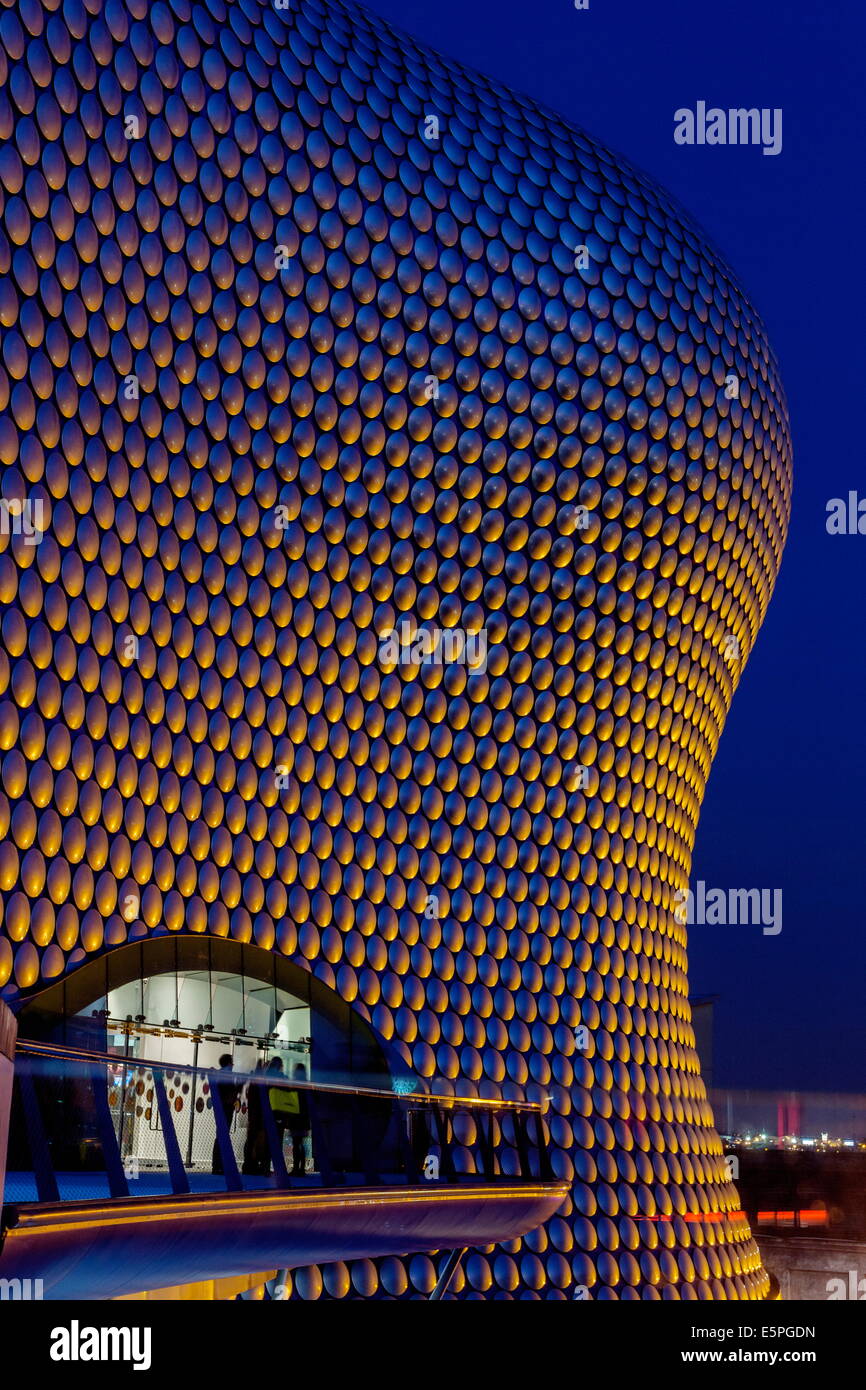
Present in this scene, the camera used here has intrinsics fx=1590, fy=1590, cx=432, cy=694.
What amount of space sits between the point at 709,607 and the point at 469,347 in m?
6.52

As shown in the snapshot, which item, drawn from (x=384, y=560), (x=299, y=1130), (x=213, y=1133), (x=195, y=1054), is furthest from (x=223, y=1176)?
(x=384, y=560)

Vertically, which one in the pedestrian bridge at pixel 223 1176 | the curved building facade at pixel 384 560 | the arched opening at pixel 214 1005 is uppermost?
the curved building facade at pixel 384 560

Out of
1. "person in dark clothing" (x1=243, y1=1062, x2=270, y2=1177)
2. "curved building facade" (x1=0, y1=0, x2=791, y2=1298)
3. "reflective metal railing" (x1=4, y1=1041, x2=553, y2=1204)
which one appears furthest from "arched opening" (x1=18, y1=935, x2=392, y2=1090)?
"person in dark clothing" (x1=243, y1=1062, x2=270, y2=1177)

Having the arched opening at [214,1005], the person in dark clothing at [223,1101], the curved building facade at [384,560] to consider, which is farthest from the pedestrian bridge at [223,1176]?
the curved building facade at [384,560]

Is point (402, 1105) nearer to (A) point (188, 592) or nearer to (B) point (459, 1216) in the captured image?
(B) point (459, 1216)

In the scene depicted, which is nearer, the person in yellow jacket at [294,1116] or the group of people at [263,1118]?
the group of people at [263,1118]

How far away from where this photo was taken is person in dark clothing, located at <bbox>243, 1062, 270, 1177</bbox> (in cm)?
1138

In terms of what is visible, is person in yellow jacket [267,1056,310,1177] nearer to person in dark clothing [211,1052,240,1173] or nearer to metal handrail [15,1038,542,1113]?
A: metal handrail [15,1038,542,1113]

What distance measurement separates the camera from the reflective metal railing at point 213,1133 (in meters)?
8.73

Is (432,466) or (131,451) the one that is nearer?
(131,451)

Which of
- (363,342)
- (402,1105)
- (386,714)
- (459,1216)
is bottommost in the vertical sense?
(459,1216)

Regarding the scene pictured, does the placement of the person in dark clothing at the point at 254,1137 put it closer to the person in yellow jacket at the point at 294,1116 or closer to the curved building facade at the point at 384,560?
the person in yellow jacket at the point at 294,1116

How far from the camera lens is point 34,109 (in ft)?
59.9
